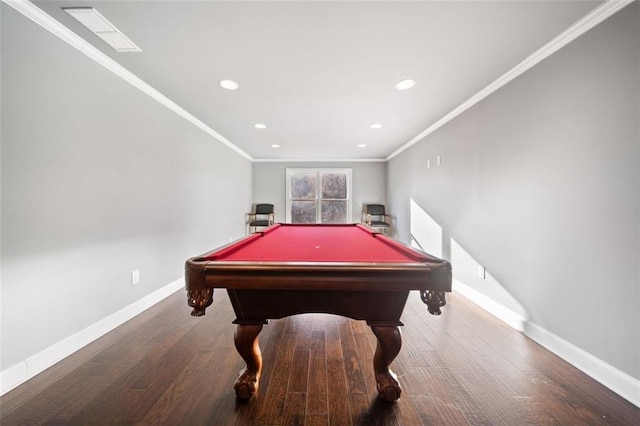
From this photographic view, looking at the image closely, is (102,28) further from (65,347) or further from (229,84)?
(65,347)

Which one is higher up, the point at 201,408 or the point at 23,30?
the point at 23,30

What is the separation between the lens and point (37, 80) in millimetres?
1447

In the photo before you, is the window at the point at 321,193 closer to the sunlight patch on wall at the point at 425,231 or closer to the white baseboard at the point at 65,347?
the sunlight patch on wall at the point at 425,231

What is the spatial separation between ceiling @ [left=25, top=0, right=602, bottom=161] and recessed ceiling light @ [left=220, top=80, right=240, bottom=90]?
0.05 meters

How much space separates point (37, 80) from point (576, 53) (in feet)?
11.4

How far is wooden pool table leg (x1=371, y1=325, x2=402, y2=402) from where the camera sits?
3.90ft

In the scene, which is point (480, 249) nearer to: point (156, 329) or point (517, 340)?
point (517, 340)

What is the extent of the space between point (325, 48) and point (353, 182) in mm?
4424

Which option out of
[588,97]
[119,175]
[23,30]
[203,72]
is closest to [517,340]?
[588,97]

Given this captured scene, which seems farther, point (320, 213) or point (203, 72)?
point (320, 213)

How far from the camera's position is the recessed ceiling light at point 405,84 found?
7.24ft

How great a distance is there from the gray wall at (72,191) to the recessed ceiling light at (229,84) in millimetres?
822

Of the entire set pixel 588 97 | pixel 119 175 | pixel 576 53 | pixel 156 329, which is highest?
pixel 576 53

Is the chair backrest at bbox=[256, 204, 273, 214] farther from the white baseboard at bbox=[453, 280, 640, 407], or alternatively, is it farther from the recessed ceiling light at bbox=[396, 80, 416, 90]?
the white baseboard at bbox=[453, 280, 640, 407]
